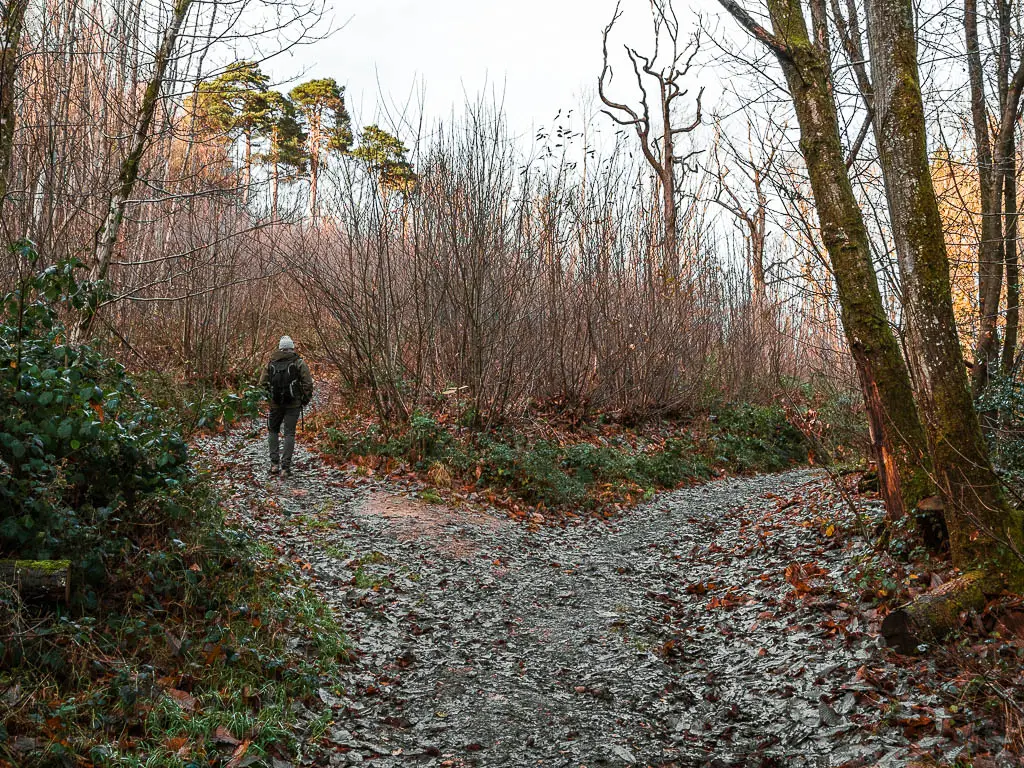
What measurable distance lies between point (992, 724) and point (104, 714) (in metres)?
4.28

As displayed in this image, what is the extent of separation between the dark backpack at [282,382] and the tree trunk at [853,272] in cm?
749

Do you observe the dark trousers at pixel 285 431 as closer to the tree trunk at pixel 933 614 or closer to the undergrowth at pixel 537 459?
the undergrowth at pixel 537 459

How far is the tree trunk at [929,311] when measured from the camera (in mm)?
4414

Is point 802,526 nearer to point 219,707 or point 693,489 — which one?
point 693,489

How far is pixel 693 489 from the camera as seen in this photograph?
12.2 m

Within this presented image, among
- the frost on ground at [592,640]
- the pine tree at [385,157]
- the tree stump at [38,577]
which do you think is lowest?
the frost on ground at [592,640]

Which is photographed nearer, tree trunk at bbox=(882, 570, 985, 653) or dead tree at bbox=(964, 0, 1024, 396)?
tree trunk at bbox=(882, 570, 985, 653)

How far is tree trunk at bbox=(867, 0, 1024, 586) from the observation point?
4414mm

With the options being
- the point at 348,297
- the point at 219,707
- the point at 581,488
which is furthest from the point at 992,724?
the point at 348,297

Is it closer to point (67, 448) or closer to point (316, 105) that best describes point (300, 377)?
point (67, 448)

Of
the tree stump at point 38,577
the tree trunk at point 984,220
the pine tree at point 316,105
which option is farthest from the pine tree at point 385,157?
the tree stump at point 38,577

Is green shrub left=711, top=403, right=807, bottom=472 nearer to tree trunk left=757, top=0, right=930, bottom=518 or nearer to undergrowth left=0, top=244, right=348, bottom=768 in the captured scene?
tree trunk left=757, top=0, right=930, bottom=518

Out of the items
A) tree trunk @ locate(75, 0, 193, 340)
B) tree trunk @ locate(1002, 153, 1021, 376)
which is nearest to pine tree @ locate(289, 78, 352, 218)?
tree trunk @ locate(75, 0, 193, 340)

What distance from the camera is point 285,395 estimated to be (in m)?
10.4
